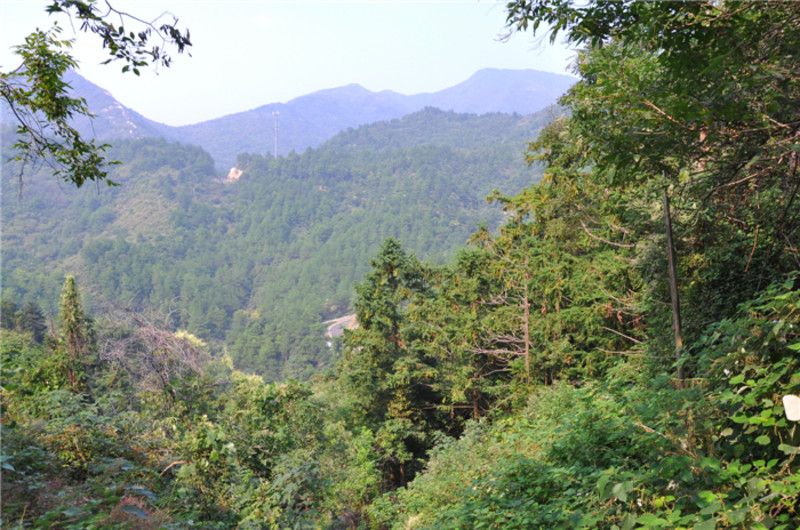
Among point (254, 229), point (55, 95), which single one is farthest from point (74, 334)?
point (254, 229)

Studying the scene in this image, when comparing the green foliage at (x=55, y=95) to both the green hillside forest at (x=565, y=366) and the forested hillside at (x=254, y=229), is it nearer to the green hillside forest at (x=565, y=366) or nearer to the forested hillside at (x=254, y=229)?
the green hillside forest at (x=565, y=366)

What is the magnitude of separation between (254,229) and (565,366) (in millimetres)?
153835

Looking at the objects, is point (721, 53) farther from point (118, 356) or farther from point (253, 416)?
point (118, 356)

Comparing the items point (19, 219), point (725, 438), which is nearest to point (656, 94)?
point (725, 438)

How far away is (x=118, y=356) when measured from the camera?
8.12m

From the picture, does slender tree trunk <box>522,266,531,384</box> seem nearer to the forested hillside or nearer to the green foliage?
the green foliage

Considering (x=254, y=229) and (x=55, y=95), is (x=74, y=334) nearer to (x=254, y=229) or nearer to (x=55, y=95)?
(x=55, y=95)

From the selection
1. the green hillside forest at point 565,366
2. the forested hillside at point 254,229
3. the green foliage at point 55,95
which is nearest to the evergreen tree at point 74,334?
the green hillside forest at point 565,366

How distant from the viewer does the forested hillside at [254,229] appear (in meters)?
101

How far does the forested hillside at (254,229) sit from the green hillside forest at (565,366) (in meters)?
67.1

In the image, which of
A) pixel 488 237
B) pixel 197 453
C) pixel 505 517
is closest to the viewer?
pixel 505 517

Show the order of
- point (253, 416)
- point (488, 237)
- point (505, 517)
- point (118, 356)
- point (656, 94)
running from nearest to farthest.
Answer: point (656, 94) → point (505, 517) → point (253, 416) → point (118, 356) → point (488, 237)

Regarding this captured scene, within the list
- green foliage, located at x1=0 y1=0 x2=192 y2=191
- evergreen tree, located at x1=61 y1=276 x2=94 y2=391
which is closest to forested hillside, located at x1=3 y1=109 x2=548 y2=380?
evergreen tree, located at x1=61 y1=276 x2=94 y2=391

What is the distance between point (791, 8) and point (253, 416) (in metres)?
7.31
